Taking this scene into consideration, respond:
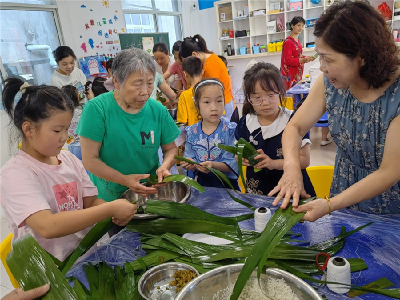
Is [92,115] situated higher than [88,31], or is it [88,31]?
[88,31]

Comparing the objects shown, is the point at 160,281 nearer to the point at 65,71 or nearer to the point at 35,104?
the point at 35,104

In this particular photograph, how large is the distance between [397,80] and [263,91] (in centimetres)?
76

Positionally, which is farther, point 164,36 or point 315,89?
point 164,36

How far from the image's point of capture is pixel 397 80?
1.36 metres

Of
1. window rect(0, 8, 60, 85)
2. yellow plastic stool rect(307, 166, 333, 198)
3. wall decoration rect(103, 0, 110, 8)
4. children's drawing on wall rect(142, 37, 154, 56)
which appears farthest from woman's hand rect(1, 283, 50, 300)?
children's drawing on wall rect(142, 37, 154, 56)

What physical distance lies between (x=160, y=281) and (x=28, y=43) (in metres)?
5.67

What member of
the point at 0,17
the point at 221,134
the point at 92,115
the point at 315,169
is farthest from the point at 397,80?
the point at 0,17

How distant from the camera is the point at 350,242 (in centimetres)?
129

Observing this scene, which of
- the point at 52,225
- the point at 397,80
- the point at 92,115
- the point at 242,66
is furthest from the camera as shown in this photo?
the point at 242,66

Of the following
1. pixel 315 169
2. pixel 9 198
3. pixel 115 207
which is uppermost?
pixel 9 198

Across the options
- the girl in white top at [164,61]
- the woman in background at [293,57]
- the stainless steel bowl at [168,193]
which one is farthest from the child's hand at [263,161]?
the woman in background at [293,57]

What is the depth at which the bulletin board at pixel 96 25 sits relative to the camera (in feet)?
19.9

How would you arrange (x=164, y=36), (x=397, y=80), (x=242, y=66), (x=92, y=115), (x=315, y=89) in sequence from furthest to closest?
(x=242, y=66) → (x=164, y=36) → (x=92, y=115) → (x=315, y=89) → (x=397, y=80)

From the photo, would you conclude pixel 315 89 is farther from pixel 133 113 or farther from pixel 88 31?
pixel 88 31
